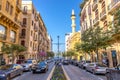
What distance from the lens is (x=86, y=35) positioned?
2478cm

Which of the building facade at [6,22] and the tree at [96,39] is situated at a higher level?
the building facade at [6,22]

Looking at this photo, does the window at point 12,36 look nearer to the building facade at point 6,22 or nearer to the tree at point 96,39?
the building facade at point 6,22

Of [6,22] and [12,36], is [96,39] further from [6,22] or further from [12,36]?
[12,36]

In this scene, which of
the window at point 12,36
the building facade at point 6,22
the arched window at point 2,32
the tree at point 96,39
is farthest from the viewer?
the window at point 12,36

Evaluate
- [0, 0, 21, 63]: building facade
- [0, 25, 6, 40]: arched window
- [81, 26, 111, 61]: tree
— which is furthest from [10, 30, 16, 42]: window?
[81, 26, 111, 61]: tree

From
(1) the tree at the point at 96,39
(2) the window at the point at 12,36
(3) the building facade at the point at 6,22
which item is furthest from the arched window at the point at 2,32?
(1) the tree at the point at 96,39

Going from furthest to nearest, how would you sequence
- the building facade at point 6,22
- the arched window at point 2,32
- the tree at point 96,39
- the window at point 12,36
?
the window at point 12,36, the arched window at point 2,32, the building facade at point 6,22, the tree at point 96,39

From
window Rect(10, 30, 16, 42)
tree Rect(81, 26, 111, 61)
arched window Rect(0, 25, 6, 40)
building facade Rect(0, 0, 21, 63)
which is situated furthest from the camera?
window Rect(10, 30, 16, 42)

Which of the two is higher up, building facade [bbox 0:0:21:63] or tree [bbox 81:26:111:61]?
building facade [bbox 0:0:21:63]

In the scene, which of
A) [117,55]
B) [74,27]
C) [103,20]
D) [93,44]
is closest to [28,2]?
[103,20]

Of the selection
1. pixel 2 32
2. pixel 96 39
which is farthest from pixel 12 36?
pixel 96 39

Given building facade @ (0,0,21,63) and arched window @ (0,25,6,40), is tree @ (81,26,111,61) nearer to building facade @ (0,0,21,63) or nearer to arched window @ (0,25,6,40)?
building facade @ (0,0,21,63)

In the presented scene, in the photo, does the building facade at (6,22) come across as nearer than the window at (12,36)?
Yes

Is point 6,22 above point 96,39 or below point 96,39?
above
